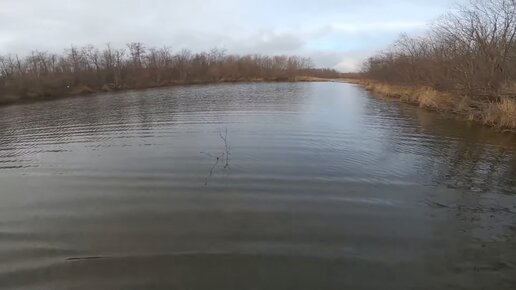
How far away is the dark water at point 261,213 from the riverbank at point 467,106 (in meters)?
2.99

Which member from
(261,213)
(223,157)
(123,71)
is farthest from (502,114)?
(123,71)

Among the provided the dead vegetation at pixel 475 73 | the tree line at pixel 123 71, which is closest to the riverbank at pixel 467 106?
the dead vegetation at pixel 475 73

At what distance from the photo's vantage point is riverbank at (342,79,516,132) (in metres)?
19.1

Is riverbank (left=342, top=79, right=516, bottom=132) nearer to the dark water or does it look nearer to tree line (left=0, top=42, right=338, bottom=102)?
the dark water

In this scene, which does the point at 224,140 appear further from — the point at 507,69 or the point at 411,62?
the point at 411,62

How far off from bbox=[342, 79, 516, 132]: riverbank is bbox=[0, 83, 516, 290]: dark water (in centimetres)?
299

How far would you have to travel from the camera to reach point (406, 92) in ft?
122

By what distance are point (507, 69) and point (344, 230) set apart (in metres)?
20.4

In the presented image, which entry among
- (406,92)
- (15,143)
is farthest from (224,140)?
(406,92)

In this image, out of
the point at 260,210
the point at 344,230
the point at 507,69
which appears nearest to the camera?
the point at 344,230

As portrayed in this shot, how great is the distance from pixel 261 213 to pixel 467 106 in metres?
20.7

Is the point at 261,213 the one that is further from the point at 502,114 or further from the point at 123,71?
the point at 123,71

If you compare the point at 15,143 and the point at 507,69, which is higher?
the point at 507,69

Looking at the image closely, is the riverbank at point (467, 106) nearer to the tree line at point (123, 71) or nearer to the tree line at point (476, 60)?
the tree line at point (476, 60)
